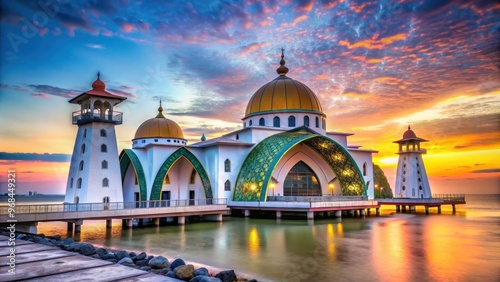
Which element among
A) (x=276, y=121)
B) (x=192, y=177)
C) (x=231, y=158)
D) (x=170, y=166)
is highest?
(x=276, y=121)

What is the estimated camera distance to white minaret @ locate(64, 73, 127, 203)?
79.5ft

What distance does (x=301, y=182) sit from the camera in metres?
33.9

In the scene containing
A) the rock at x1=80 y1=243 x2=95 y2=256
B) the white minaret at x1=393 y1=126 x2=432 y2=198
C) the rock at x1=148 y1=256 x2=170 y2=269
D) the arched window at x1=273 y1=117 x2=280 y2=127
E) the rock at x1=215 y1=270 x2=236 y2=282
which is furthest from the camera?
the white minaret at x1=393 y1=126 x2=432 y2=198

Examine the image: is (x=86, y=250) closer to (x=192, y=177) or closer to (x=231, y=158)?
(x=231, y=158)

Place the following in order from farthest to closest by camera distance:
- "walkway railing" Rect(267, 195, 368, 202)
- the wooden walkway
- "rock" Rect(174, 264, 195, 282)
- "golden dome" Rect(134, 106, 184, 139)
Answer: "golden dome" Rect(134, 106, 184, 139)
"walkway railing" Rect(267, 195, 368, 202)
"rock" Rect(174, 264, 195, 282)
the wooden walkway

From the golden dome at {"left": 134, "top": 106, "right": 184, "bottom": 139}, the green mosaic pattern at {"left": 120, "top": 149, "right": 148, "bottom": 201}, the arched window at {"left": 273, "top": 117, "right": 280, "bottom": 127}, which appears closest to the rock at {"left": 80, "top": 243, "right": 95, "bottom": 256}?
the green mosaic pattern at {"left": 120, "top": 149, "right": 148, "bottom": 201}

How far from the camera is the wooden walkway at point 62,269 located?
24.4ft

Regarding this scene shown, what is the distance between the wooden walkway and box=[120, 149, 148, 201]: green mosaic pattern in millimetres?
21081

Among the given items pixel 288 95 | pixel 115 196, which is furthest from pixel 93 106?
pixel 288 95

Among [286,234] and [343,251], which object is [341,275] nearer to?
[343,251]

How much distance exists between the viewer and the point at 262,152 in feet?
98.8

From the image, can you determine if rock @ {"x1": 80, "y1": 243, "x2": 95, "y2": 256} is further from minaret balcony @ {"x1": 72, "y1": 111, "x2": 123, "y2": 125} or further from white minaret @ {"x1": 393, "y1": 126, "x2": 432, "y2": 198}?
white minaret @ {"x1": 393, "y1": 126, "x2": 432, "y2": 198}

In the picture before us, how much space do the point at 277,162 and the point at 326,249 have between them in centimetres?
1345

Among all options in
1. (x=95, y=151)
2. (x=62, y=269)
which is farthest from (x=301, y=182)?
(x=62, y=269)
